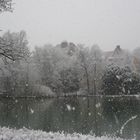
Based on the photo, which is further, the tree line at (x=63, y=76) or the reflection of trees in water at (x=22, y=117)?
the tree line at (x=63, y=76)

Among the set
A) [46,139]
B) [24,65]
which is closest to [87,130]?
[46,139]

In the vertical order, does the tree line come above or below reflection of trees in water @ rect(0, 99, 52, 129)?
above

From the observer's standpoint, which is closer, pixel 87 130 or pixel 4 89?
Result: pixel 87 130

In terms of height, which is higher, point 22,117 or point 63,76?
point 63,76

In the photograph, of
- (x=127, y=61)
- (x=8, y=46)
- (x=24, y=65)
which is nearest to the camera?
(x=8, y=46)

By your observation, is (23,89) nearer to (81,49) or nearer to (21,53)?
(81,49)

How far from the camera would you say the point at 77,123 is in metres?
28.6

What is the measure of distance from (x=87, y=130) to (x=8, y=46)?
9.34 meters

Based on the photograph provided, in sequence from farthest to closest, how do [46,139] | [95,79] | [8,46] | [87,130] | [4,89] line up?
[95,79] → [4,89] → [87,130] → [8,46] → [46,139]

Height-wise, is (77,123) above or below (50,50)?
below

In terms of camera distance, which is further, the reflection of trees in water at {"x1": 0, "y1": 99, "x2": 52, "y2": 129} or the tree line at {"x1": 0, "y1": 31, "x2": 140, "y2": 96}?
the tree line at {"x1": 0, "y1": 31, "x2": 140, "y2": 96}

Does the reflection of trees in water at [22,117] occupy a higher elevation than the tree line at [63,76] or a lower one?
lower

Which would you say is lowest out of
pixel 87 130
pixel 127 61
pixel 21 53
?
pixel 87 130

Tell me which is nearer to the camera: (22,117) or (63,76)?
(22,117)
